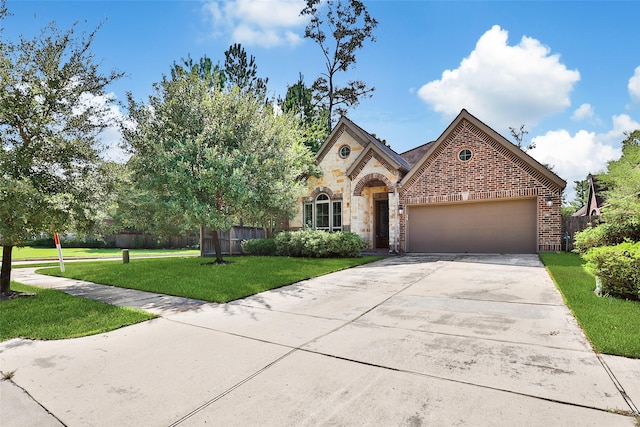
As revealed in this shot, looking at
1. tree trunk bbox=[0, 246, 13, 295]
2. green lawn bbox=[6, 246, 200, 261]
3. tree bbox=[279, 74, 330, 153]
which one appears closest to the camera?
tree trunk bbox=[0, 246, 13, 295]

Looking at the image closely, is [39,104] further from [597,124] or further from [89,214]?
[597,124]

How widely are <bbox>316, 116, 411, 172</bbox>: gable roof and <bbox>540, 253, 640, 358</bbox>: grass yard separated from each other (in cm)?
952

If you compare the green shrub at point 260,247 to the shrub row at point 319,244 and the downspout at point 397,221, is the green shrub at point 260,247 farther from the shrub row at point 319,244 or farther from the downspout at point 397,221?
the downspout at point 397,221

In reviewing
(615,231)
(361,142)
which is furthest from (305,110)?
(615,231)

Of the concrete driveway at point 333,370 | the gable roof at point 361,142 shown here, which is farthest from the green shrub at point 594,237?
the gable roof at point 361,142

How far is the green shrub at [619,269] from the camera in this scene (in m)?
5.30

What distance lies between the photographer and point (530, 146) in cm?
3547

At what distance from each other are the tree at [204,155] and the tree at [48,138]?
2409 millimetres

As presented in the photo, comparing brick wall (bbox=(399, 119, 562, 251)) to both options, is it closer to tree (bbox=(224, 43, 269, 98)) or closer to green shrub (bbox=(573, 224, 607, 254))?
green shrub (bbox=(573, 224, 607, 254))

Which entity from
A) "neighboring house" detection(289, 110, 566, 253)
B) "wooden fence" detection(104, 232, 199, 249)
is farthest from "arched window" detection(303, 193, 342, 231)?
"wooden fence" detection(104, 232, 199, 249)

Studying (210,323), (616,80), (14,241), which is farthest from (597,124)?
(14,241)

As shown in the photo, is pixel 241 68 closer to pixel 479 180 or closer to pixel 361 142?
pixel 361 142

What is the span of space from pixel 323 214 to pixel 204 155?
28.2 ft

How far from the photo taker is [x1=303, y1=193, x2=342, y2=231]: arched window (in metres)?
17.2
